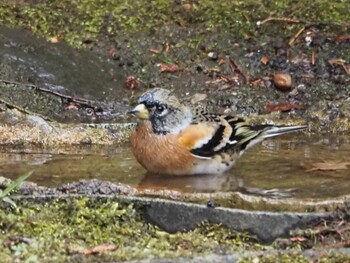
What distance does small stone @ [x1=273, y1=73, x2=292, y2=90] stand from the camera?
8164 millimetres

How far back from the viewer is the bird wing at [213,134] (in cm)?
598

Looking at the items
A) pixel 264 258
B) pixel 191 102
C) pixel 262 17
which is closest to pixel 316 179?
pixel 264 258

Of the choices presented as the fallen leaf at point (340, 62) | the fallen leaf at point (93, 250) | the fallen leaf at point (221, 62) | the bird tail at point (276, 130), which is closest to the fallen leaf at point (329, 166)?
the bird tail at point (276, 130)

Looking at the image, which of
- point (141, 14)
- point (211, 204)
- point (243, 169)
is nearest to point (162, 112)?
point (243, 169)

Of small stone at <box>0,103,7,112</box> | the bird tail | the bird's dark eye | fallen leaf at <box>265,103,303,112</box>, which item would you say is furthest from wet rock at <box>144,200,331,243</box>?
fallen leaf at <box>265,103,303,112</box>

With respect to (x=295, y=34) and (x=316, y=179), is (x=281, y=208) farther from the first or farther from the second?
(x=295, y=34)

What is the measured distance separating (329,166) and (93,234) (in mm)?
2131

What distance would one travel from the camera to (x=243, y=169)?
5.99 m

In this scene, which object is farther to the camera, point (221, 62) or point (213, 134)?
point (221, 62)

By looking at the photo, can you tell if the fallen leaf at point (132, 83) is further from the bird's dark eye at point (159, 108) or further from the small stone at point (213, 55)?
the bird's dark eye at point (159, 108)

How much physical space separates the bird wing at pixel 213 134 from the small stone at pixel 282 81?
1813 millimetres

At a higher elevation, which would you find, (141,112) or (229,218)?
(141,112)

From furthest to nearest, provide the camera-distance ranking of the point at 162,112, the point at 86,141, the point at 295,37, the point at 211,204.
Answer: the point at 295,37 < the point at 86,141 < the point at 162,112 < the point at 211,204

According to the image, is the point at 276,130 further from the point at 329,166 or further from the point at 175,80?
the point at 175,80
